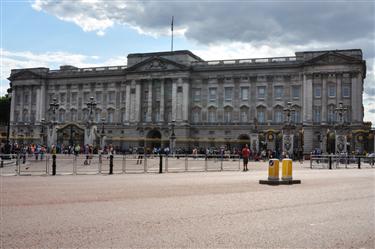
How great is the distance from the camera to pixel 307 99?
82750 millimetres

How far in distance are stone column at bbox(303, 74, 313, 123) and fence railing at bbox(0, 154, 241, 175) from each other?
44892mm

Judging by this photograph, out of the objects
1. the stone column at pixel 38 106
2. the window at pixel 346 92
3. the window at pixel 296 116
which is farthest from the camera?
the stone column at pixel 38 106

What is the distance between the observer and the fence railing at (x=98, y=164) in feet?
98.6

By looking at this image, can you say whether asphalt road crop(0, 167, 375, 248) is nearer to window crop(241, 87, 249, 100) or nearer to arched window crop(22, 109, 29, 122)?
window crop(241, 87, 249, 100)

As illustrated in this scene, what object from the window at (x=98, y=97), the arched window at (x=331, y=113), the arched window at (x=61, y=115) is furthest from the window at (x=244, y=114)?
the arched window at (x=61, y=115)

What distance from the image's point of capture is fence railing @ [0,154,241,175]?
30.0 m

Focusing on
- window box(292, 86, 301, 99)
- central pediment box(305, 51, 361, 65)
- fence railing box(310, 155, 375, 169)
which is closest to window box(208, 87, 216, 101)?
window box(292, 86, 301, 99)

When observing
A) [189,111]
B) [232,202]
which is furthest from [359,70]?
[232,202]

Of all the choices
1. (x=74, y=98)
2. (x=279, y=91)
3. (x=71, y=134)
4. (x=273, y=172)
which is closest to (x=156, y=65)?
(x=74, y=98)

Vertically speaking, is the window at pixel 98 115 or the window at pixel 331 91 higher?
the window at pixel 331 91

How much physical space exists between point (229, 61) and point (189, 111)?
12.2 metres

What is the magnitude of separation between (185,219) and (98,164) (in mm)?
21348

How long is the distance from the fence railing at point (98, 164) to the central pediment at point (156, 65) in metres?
52.3

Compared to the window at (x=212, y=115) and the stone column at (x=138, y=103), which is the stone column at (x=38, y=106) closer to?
the stone column at (x=138, y=103)
